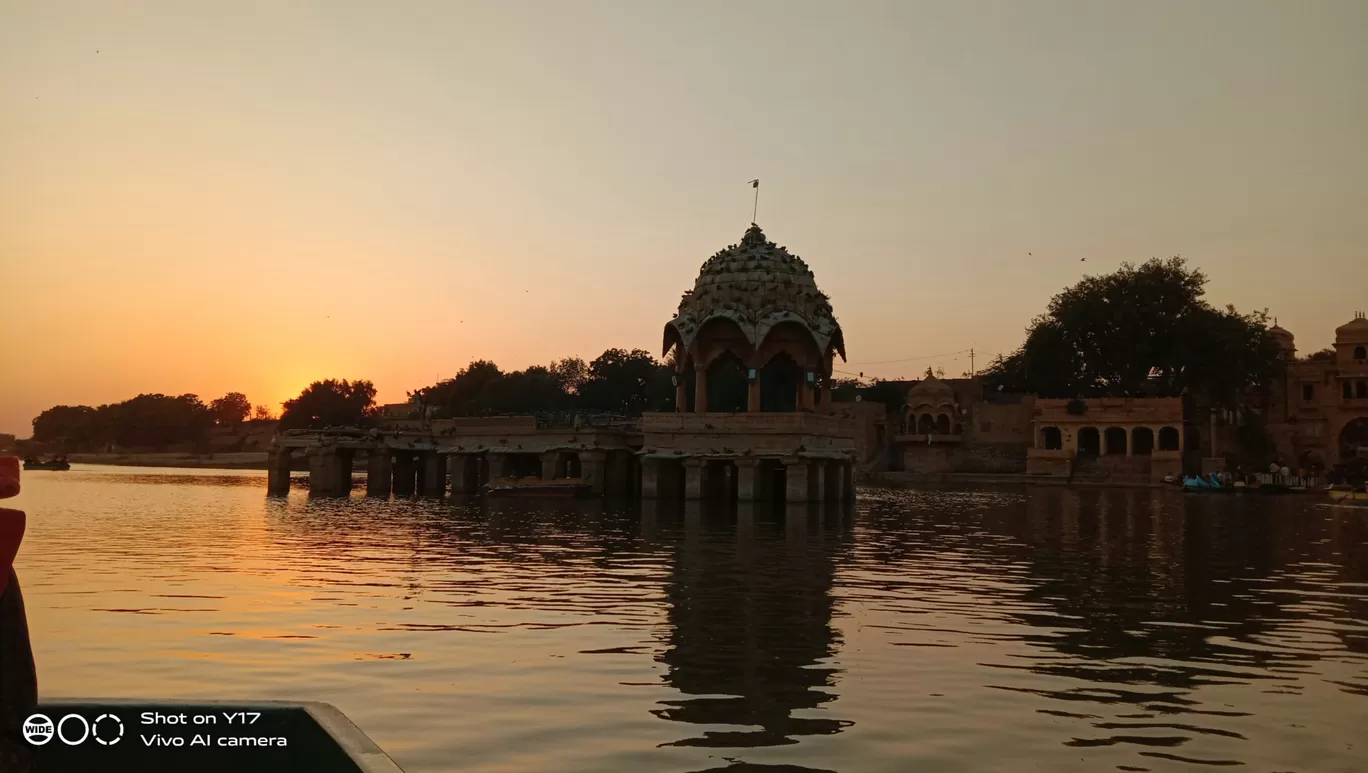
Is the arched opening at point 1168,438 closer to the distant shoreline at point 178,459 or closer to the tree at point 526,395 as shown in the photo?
the tree at point 526,395

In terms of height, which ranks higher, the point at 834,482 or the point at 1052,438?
the point at 1052,438

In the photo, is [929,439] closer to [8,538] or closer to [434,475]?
[434,475]

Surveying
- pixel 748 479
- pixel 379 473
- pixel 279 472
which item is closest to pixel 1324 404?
pixel 748 479

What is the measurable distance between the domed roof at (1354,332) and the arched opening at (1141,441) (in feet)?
46.7

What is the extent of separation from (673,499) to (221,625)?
3092 cm

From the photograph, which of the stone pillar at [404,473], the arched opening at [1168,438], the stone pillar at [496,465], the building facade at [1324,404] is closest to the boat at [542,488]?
the stone pillar at [496,465]

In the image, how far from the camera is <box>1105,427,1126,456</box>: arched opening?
71438mm

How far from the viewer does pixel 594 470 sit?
45.4m

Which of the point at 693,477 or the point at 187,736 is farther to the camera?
the point at 693,477

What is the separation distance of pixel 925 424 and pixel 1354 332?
27680 mm

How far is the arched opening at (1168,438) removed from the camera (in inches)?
2724

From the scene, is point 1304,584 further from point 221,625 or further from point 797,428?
point 797,428

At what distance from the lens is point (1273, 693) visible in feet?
33.4

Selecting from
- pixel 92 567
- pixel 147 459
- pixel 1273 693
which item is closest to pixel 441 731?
pixel 1273 693
